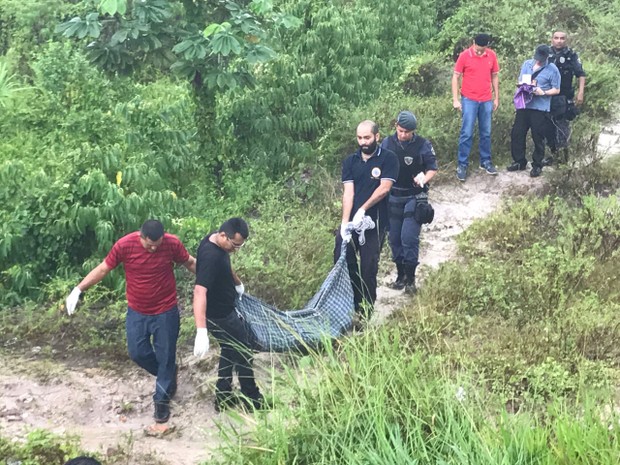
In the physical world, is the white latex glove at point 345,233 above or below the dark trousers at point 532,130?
below

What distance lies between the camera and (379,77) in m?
9.38

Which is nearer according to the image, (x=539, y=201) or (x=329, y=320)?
(x=329, y=320)

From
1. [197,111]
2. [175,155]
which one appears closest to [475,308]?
[175,155]

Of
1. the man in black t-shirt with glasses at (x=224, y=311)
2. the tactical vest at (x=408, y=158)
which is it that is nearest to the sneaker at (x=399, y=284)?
the tactical vest at (x=408, y=158)

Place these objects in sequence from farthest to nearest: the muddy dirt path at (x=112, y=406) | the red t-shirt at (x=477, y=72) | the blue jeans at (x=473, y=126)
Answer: the blue jeans at (x=473, y=126)
the red t-shirt at (x=477, y=72)
the muddy dirt path at (x=112, y=406)

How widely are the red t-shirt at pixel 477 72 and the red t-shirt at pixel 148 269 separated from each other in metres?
4.57

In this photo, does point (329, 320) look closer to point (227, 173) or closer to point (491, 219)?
point (491, 219)

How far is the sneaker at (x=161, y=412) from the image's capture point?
468cm

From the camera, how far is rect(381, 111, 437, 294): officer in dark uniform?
5.71 m

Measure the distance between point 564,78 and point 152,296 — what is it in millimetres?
5703

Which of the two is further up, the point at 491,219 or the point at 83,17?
the point at 83,17

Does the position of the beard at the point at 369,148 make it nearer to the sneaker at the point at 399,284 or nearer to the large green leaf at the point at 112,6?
the sneaker at the point at 399,284

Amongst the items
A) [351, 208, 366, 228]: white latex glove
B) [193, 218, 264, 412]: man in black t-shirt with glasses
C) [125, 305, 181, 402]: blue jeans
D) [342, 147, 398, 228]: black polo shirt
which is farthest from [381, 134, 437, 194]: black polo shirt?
[125, 305, 181, 402]: blue jeans

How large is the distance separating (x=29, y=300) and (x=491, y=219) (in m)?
4.58
